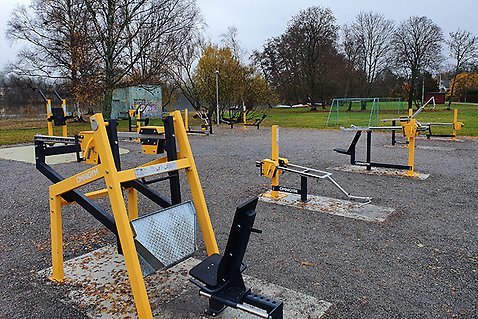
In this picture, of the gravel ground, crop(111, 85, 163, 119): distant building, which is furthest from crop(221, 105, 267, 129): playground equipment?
the gravel ground

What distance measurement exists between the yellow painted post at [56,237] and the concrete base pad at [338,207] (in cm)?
310

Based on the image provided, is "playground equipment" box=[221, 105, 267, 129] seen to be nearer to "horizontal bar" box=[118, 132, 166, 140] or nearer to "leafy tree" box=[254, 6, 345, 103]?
"leafy tree" box=[254, 6, 345, 103]

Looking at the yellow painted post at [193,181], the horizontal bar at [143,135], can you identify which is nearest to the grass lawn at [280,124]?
the horizontal bar at [143,135]

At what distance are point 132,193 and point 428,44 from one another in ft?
135

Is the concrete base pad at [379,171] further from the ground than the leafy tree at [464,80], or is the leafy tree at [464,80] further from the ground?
the leafy tree at [464,80]

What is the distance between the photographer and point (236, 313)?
8.64 feet

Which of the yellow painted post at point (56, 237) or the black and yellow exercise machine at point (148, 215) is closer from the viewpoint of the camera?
the black and yellow exercise machine at point (148, 215)

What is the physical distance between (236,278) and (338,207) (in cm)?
312

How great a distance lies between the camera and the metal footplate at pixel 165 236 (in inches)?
98.8

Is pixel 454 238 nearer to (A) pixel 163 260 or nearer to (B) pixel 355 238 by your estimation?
(B) pixel 355 238

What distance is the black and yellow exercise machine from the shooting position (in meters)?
2.34

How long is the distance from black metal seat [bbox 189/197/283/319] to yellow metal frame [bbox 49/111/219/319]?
0.39 meters

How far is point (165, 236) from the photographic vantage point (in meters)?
2.62

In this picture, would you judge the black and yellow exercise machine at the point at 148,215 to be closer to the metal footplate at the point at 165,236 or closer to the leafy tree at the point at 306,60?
the metal footplate at the point at 165,236
